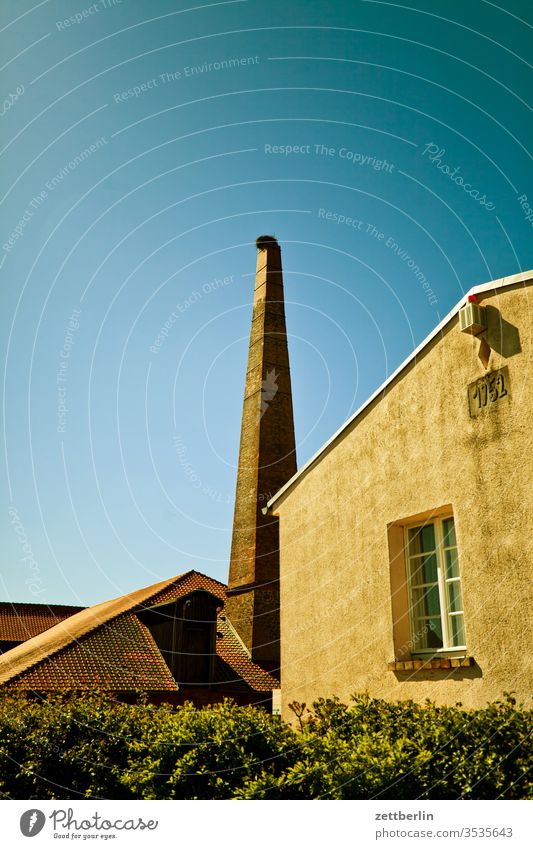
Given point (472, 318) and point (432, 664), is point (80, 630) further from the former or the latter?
point (472, 318)

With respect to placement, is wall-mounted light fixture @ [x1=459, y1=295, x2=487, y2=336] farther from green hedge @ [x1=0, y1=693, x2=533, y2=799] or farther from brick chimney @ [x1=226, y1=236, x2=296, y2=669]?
brick chimney @ [x1=226, y1=236, x2=296, y2=669]

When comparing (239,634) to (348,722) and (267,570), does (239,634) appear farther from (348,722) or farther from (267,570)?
(348,722)

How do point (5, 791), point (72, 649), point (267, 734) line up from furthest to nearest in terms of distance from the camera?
point (72, 649) < point (5, 791) < point (267, 734)

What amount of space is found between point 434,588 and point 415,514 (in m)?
0.97

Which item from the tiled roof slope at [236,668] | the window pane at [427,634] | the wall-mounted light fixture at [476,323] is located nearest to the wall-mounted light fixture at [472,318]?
the wall-mounted light fixture at [476,323]

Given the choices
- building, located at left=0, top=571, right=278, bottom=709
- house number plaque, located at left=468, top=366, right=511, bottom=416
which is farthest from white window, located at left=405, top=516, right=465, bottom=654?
building, located at left=0, top=571, right=278, bottom=709

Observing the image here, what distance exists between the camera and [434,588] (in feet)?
27.2

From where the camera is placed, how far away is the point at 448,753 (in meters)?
5.85

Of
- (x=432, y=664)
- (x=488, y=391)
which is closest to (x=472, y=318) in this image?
(x=488, y=391)

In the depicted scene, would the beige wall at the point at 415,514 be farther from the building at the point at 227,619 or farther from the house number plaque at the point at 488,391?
the building at the point at 227,619
